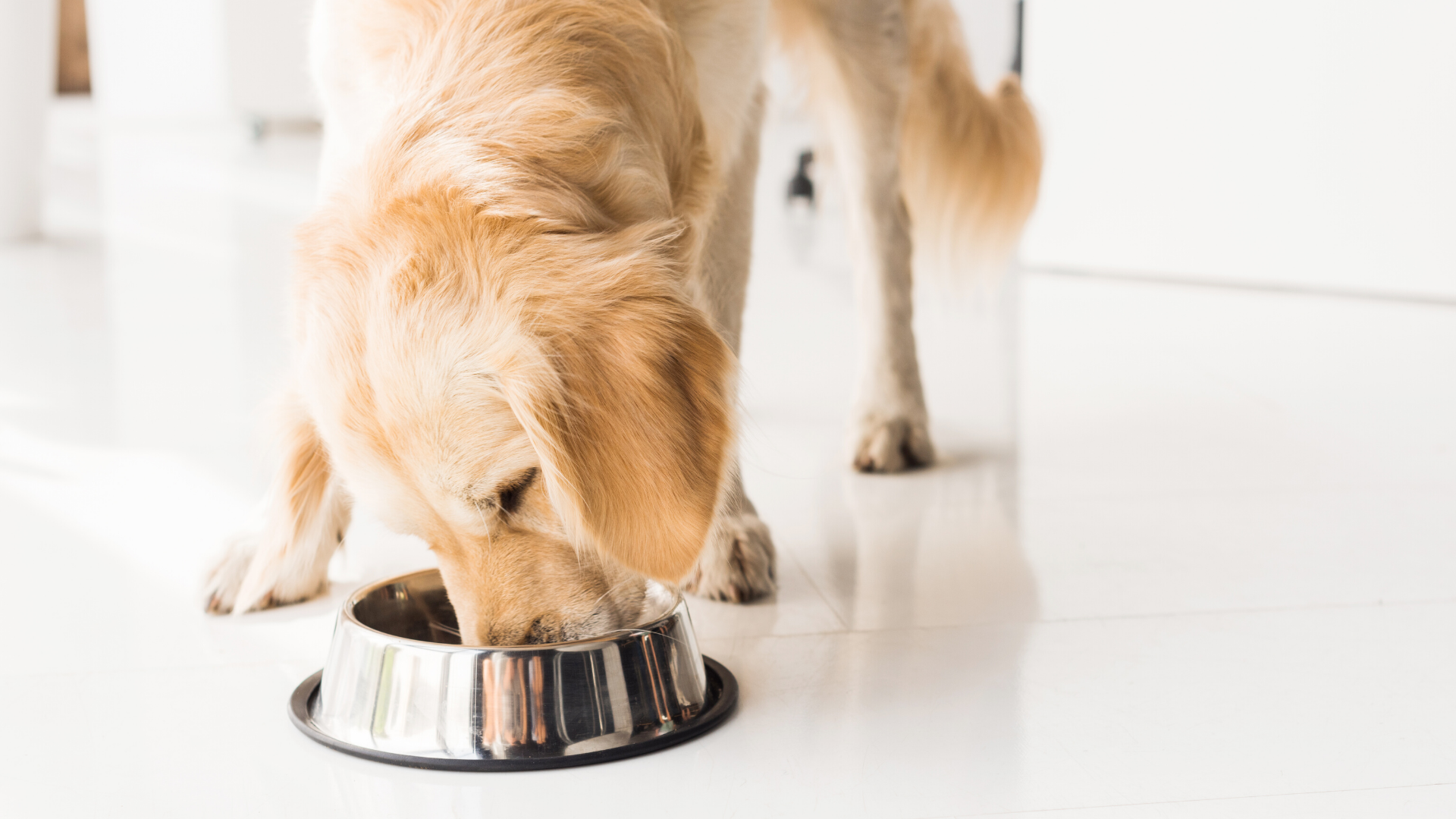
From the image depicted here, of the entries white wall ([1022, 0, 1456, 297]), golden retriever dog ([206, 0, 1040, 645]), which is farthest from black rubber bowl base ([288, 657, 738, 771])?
white wall ([1022, 0, 1456, 297])

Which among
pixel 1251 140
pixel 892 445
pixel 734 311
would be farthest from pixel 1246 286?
pixel 734 311

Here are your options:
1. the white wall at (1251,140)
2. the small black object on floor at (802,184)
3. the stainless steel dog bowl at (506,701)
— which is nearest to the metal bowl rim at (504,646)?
the stainless steel dog bowl at (506,701)

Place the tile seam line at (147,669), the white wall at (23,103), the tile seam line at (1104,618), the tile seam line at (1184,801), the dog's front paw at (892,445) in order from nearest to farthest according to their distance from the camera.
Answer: the tile seam line at (1184,801)
the tile seam line at (147,669)
the tile seam line at (1104,618)
the dog's front paw at (892,445)
the white wall at (23,103)

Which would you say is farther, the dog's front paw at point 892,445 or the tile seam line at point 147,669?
the dog's front paw at point 892,445

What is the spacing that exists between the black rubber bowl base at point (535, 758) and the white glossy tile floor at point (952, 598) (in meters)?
0.01

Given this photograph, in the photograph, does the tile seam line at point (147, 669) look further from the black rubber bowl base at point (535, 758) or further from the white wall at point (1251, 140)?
the white wall at point (1251, 140)

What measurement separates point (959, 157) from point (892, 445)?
0.89 meters

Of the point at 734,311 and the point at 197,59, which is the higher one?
the point at 197,59

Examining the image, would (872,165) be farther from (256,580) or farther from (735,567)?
(256,580)

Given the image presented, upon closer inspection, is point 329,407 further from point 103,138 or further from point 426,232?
point 103,138

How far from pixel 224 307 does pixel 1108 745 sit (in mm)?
3279

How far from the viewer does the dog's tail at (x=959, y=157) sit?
2.85 metres

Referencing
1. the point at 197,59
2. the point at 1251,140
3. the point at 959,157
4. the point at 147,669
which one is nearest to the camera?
the point at 147,669

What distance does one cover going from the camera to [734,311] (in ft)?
6.53
